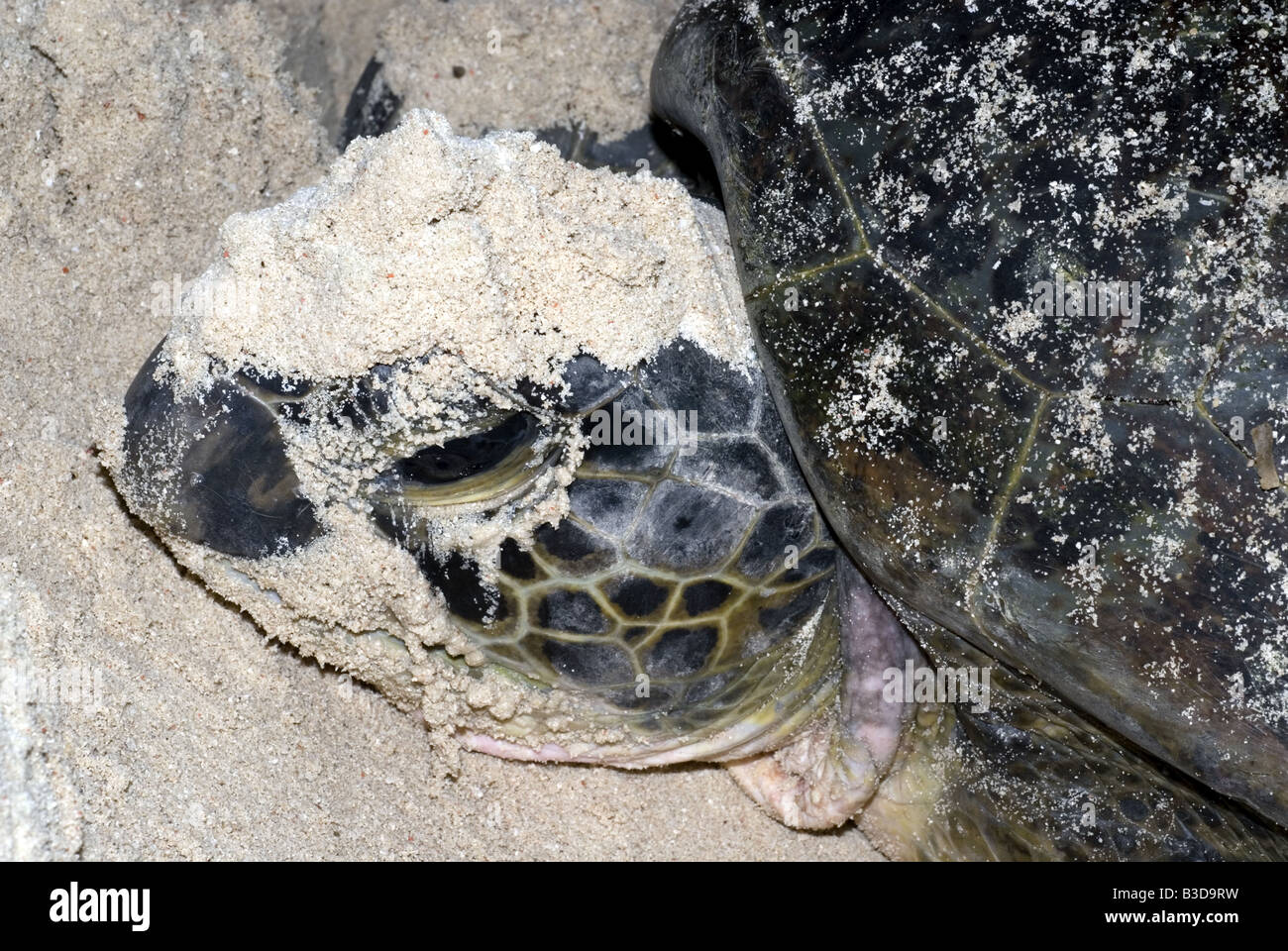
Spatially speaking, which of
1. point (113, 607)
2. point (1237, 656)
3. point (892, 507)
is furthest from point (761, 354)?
point (113, 607)

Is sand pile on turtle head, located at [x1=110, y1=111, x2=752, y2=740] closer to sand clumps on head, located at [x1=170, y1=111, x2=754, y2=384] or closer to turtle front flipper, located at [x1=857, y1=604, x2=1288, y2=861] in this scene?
sand clumps on head, located at [x1=170, y1=111, x2=754, y2=384]

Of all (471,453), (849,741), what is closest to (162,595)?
(471,453)

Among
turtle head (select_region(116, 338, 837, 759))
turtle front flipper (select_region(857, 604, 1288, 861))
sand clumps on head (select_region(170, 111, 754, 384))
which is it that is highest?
sand clumps on head (select_region(170, 111, 754, 384))

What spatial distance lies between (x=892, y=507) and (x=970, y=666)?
33cm

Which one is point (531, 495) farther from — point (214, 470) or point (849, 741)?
point (849, 741)

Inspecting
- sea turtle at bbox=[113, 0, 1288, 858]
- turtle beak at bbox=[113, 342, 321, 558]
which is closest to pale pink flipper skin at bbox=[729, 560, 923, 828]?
sea turtle at bbox=[113, 0, 1288, 858]

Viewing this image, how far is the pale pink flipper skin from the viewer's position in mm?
1724

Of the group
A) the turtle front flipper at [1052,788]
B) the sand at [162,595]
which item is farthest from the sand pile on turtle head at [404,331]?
the turtle front flipper at [1052,788]

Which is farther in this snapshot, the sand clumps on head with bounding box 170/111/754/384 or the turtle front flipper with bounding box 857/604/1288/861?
the turtle front flipper with bounding box 857/604/1288/861

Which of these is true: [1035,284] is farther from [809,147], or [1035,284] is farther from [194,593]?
[194,593]

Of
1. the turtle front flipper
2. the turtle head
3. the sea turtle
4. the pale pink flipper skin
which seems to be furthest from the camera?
the pale pink flipper skin

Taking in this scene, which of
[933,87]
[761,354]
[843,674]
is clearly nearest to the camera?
[933,87]

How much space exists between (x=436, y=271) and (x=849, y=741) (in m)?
1.02

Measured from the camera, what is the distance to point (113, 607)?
1.55 m
